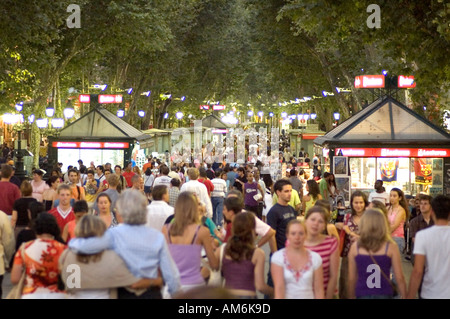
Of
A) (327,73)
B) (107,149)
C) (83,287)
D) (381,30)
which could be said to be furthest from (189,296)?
(327,73)

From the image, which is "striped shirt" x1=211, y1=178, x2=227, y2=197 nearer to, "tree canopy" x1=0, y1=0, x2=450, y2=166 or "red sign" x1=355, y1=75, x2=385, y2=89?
"tree canopy" x1=0, y1=0, x2=450, y2=166

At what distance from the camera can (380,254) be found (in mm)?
6961

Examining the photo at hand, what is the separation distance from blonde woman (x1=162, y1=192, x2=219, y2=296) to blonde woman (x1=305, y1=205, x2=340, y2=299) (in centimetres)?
88

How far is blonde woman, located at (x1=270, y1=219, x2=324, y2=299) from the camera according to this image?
6.54 m

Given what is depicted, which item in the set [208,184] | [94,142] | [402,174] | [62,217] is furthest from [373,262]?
[94,142]

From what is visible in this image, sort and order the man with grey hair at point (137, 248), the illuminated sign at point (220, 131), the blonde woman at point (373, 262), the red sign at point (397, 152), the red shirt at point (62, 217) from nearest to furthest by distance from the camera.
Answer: the man with grey hair at point (137, 248) < the blonde woman at point (373, 262) < the red shirt at point (62, 217) < the red sign at point (397, 152) < the illuminated sign at point (220, 131)

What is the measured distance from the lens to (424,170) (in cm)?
2211

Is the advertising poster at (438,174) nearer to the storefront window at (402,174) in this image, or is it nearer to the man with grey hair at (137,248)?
the storefront window at (402,174)

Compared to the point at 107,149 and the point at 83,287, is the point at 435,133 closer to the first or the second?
the point at 107,149

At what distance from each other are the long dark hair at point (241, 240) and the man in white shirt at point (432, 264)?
1.40 meters

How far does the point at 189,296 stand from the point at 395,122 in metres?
19.3

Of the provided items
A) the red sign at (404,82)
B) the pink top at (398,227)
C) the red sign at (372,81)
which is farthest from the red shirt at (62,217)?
the red sign at (404,82)

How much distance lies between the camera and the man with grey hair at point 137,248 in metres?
6.26

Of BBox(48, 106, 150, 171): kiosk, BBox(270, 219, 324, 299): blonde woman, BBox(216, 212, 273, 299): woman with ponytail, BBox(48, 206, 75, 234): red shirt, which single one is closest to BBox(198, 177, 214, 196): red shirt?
BBox(48, 206, 75, 234): red shirt
